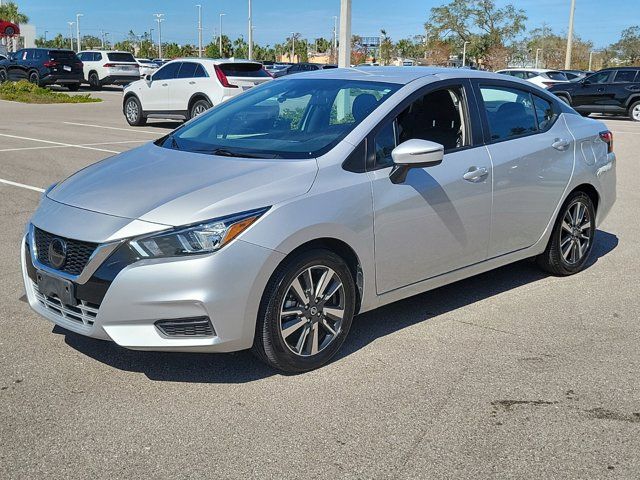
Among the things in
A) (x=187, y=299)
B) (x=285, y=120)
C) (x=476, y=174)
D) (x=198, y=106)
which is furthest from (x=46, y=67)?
(x=187, y=299)

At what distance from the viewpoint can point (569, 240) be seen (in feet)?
20.2

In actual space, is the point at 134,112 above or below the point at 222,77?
below

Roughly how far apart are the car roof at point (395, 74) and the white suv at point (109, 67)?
32.0 m

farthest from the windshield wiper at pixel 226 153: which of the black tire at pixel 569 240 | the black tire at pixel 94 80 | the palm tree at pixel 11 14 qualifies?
the palm tree at pixel 11 14

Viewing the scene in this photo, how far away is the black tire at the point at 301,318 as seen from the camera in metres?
3.99

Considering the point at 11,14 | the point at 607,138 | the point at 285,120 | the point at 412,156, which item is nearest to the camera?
the point at 412,156

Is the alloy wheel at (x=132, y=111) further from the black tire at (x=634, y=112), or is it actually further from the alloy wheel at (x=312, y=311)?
the alloy wheel at (x=312, y=311)

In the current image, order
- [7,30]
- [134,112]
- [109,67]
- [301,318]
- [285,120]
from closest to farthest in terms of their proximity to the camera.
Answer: [301,318]
[285,120]
[134,112]
[109,67]
[7,30]

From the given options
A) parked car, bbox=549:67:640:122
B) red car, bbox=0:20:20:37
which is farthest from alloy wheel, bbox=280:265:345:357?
red car, bbox=0:20:20:37

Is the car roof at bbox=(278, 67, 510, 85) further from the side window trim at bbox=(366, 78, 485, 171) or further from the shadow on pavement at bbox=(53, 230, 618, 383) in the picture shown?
the shadow on pavement at bbox=(53, 230, 618, 383)

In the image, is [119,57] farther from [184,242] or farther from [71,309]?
[184,242]

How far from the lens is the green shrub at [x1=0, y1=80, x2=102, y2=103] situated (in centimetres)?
2712

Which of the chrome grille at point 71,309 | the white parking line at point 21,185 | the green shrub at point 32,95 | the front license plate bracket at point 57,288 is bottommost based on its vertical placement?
the white parking line at point 21,185

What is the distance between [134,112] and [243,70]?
137 inches
